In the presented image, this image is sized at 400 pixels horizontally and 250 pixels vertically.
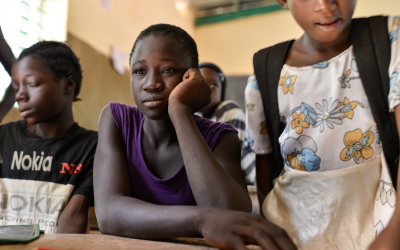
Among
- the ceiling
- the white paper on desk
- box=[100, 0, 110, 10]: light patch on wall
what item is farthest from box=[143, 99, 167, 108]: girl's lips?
the ceiling

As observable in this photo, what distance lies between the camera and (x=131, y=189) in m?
Answer: 1.00

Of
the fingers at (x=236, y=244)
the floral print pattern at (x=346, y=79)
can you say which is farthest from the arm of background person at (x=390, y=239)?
the floral print pattern at (x=346, y=79)

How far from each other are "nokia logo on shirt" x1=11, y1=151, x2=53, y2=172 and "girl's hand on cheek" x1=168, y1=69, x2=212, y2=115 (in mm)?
675

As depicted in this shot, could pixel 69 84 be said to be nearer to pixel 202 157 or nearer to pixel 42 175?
pixel 42 175

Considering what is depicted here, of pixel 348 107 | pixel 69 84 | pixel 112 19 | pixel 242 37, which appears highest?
pixel 242 37

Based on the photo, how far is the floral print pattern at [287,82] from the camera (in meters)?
0.99

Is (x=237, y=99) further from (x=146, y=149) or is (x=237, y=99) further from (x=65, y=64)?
(x=146, y=149)

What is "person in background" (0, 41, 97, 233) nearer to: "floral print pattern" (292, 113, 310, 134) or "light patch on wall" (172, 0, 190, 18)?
"floral print pattern" (292, 113, 310, 134)

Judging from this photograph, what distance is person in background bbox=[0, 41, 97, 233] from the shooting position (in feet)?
4.00

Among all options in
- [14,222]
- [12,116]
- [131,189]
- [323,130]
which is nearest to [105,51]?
[12,116]

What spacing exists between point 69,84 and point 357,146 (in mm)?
1233

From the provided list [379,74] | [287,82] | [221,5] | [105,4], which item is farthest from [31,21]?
[221,5]

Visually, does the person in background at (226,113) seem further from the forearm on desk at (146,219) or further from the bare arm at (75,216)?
the forearm on desk at (146,219)

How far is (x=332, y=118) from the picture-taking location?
92 cm
